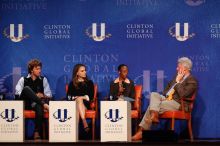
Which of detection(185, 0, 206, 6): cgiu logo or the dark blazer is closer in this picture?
the dark blazer

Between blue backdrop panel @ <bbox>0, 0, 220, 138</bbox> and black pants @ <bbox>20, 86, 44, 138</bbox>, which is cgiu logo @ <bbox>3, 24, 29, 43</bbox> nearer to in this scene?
blue backdrop panel @ <bbox>0, 0, 220, 138</bbox>

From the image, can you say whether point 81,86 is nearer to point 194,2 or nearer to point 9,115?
point 9,115

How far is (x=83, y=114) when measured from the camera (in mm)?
8523

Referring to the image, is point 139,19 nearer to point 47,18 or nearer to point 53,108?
point 47,18

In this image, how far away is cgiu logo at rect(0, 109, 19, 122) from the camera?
7719mm

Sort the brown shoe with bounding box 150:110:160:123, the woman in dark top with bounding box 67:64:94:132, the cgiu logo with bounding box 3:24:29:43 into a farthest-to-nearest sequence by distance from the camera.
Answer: the cgiu logo with bounding box 3:24:29:43 → the woman in dark top with bounding box 67:64:94:132 → the brown shoe with bounding box 150:110:160:123

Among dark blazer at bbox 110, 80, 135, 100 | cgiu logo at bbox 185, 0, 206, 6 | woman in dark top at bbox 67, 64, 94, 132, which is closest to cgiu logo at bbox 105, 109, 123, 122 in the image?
woman in dark top at bbox 67, 64, 94, 132

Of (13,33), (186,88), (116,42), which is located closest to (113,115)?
(186,88)

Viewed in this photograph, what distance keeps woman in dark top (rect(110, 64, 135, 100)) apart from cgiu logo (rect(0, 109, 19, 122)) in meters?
1.85

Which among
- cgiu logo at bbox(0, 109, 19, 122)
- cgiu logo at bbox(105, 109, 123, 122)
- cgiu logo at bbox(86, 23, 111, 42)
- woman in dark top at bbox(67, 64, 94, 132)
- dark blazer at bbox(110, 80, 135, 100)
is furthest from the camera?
cgiu logo at bbox(86, 23, 111, 42)

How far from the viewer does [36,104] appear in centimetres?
861

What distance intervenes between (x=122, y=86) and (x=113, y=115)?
57.0 inches

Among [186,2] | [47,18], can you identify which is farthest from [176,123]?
[47,18]

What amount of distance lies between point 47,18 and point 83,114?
2.00 meters
